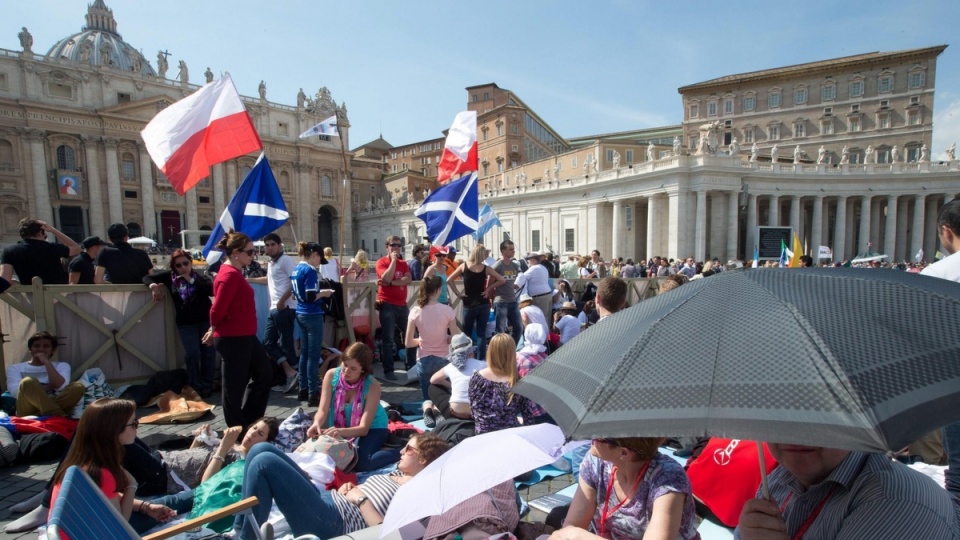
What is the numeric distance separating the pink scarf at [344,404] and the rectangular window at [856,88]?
60.6 m

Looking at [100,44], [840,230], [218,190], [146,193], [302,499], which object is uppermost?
[100,44]

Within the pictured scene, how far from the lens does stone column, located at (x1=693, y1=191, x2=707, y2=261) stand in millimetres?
28422

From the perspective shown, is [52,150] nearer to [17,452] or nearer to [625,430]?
[17,452]

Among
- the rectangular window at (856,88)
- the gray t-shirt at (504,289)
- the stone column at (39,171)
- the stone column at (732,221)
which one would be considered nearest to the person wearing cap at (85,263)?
the gray t-shirt at (504,289)

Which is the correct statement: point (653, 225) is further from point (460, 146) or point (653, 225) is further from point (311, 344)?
point (311, 344)

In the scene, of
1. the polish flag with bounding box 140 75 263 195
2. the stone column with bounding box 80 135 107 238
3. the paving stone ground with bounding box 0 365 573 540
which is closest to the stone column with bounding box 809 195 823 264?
the paving stone ground with bounding box 0 365 573 540

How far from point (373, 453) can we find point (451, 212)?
6.13m

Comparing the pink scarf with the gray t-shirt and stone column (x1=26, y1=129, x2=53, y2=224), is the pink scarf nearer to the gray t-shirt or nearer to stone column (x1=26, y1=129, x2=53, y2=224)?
the gray t-shirt

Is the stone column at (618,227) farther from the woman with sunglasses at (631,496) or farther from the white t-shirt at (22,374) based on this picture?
the woman with sunglasses at (631,496)

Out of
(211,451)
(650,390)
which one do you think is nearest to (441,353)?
(211,451)

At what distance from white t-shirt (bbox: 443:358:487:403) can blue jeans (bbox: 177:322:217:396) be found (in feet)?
11.6

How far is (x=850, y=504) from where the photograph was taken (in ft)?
4.42

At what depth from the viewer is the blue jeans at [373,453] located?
4.03m

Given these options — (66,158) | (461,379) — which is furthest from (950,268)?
(66,158)
